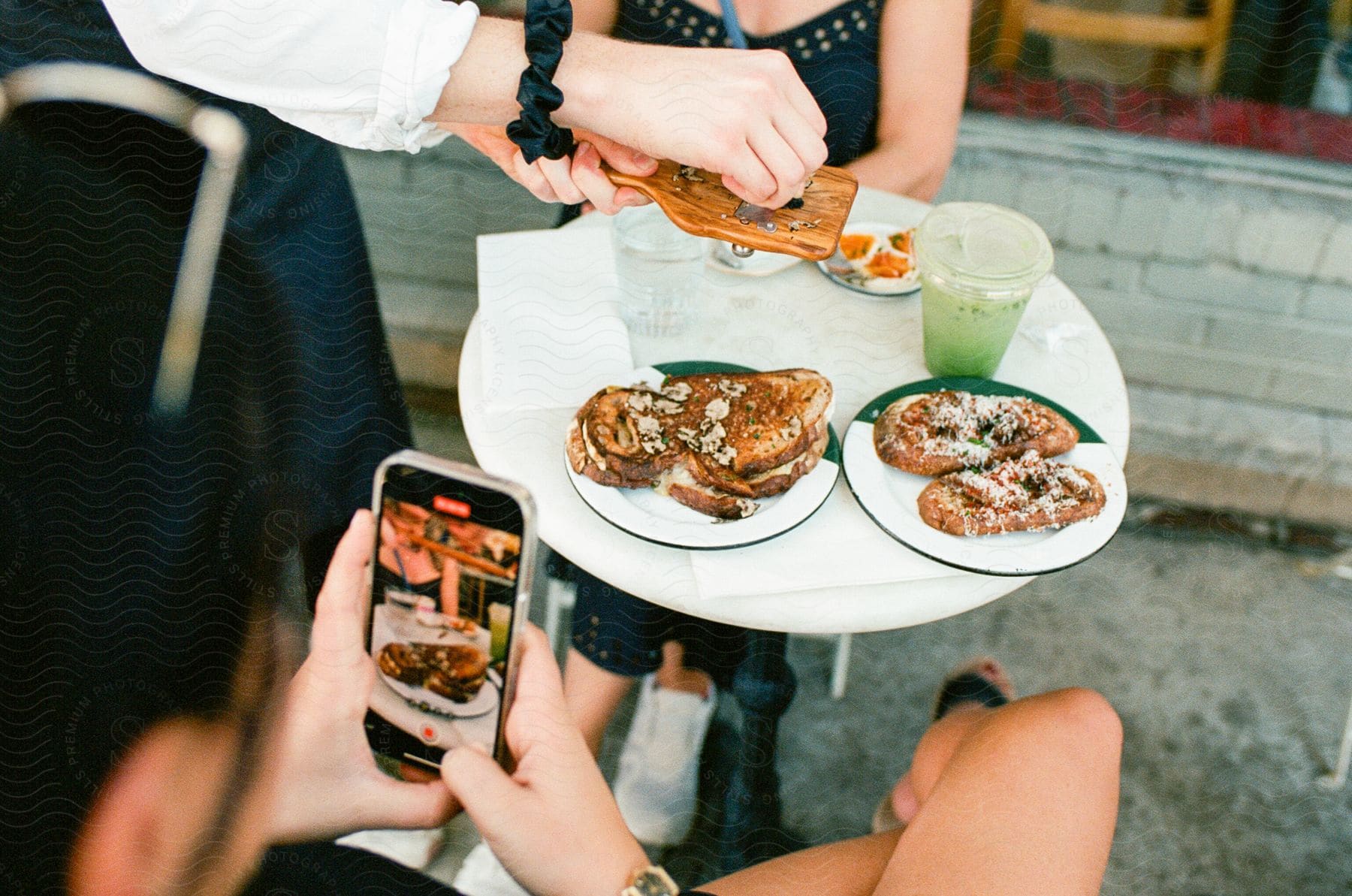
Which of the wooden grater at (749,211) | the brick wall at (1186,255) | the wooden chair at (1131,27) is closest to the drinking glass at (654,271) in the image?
the wooden grater at (749,211)

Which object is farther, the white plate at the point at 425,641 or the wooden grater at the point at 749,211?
the wooden grater at the point at 749,211

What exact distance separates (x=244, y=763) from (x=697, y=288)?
576 millimetres

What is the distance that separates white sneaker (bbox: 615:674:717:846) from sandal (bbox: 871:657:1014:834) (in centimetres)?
23

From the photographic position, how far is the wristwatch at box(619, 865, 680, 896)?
0.55m

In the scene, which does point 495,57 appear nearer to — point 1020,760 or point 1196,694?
point 1020,760

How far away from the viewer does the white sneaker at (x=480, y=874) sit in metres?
0.95

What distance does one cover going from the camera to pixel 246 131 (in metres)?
0.69

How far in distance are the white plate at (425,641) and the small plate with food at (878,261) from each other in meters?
0.58

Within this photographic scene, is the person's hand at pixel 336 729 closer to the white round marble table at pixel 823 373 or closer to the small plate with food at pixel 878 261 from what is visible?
the white round marble table at pixel 823 373

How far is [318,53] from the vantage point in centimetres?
56

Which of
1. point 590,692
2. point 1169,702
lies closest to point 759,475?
point 590,692

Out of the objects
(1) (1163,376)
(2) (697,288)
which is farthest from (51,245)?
(1) (1163,376)

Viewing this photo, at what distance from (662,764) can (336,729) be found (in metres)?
0.68

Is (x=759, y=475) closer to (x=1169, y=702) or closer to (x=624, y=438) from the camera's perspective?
(x=624, y=438)
